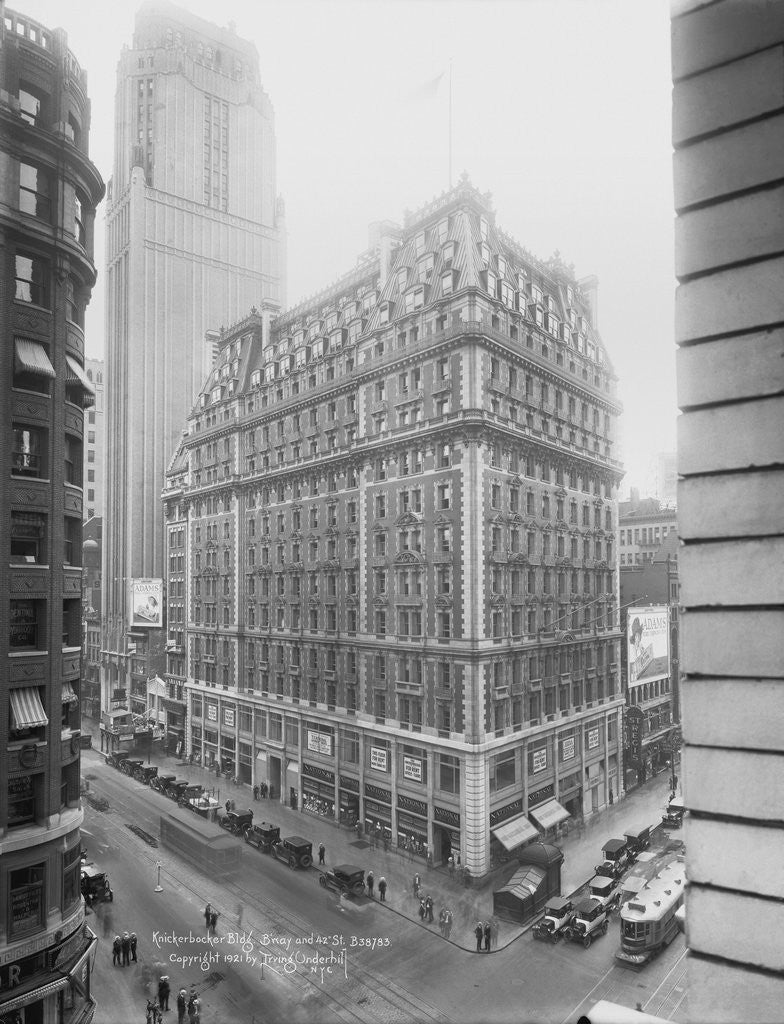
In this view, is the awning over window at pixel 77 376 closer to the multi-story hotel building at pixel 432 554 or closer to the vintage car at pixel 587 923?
the multi-story hotel building at pixel 432 554

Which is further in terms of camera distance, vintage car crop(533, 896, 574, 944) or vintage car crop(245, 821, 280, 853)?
vintage car crop(245, 821, 280, 853)

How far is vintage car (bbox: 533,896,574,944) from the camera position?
1037 inches

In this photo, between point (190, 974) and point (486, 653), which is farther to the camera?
point (486, 653)

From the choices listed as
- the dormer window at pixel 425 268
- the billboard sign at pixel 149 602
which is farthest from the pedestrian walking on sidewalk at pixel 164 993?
the billboard sign at pixel 149 602

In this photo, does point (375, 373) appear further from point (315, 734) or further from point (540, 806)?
point (540, 806)

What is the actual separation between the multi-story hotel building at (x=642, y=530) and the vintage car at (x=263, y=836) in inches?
1146

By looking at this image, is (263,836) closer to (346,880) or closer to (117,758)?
(346,880)

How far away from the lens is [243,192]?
113 ft

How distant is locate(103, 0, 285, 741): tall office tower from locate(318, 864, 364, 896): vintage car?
2906 centimetres

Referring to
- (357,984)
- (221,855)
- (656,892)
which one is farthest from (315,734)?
(656,892)

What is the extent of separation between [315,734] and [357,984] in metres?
18.7

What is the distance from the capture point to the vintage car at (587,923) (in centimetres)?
2619

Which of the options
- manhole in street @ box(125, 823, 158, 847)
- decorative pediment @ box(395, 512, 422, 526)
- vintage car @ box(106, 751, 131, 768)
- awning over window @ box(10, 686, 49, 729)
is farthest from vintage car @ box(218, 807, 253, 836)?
awning over window @ box(10, 686, 49, 729)

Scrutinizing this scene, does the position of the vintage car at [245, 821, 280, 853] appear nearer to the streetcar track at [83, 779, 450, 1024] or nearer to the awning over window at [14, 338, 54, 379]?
the streetcar track at [83, 779, 450, 1024]
